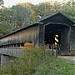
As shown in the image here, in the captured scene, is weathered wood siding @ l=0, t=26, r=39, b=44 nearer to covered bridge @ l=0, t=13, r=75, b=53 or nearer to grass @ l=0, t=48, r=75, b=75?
covered bridge @ l=0, t=13, r=75, b=53

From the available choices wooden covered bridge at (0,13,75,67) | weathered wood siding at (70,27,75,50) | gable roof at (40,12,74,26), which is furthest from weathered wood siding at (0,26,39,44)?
weathered wood siding at (70,27,75,50)

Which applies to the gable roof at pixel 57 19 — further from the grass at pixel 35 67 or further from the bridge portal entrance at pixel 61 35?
the grass at pixel 35 67

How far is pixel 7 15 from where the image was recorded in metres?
69.1

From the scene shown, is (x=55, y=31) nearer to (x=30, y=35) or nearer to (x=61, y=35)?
(x=61, y=35)

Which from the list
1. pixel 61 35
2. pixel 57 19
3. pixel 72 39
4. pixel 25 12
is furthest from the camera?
pixel 25 12

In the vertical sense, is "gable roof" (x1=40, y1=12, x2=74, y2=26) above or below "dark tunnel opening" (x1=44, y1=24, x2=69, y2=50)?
above

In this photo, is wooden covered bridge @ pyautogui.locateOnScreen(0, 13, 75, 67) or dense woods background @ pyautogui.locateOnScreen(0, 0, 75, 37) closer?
wooden covered bridge @ pyautogui.locateOnScreen(0, 13, 75, 67)

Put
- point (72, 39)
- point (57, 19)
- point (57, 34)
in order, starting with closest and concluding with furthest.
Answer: point (57, 19)
point (72, 39)
point (57, 34)

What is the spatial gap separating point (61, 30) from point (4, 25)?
36797 mm

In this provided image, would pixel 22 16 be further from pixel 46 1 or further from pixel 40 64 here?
pixel 40 64

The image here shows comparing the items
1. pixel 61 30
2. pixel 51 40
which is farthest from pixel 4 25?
pixel 61 30

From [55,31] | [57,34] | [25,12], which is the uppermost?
[25,12]

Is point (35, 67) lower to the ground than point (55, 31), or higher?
lower

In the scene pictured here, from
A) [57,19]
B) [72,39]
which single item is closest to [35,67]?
[57,19]
